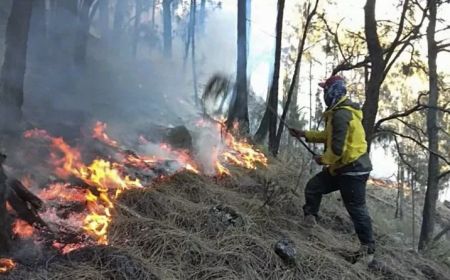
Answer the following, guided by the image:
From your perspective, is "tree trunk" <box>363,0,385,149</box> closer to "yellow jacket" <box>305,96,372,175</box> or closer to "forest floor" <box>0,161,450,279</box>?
"forest floor" <box>0,161,450,279</box>

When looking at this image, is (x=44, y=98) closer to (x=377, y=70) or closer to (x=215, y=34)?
(x=377, y=70)

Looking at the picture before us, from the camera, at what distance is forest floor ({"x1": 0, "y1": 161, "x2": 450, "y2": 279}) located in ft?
14.3

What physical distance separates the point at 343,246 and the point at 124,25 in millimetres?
28389

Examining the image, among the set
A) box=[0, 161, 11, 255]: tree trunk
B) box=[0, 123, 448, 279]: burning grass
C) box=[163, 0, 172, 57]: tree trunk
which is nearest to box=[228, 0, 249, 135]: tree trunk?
box=[0, 123, 448, 279]: burning grass

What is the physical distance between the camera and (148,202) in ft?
19.6

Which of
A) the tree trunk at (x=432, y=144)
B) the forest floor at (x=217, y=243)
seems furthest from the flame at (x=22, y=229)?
the tree trunk at (x=432, y=144)

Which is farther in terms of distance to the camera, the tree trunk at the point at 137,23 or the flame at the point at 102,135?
the tree trunk at the point at 137,23

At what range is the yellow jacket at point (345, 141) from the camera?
5.64 m

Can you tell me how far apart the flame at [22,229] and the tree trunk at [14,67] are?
2.42 m

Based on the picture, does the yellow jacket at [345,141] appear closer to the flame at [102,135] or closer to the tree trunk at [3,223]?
the tree trunk at [3,223]

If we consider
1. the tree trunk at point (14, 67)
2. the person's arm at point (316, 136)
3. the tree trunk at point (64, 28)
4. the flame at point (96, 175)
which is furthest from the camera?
the tree trunk at point (64, 28)

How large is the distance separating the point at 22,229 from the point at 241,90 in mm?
8632

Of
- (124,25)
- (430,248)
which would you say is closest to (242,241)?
(430,248)

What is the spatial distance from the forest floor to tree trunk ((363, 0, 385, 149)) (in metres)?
1.81
